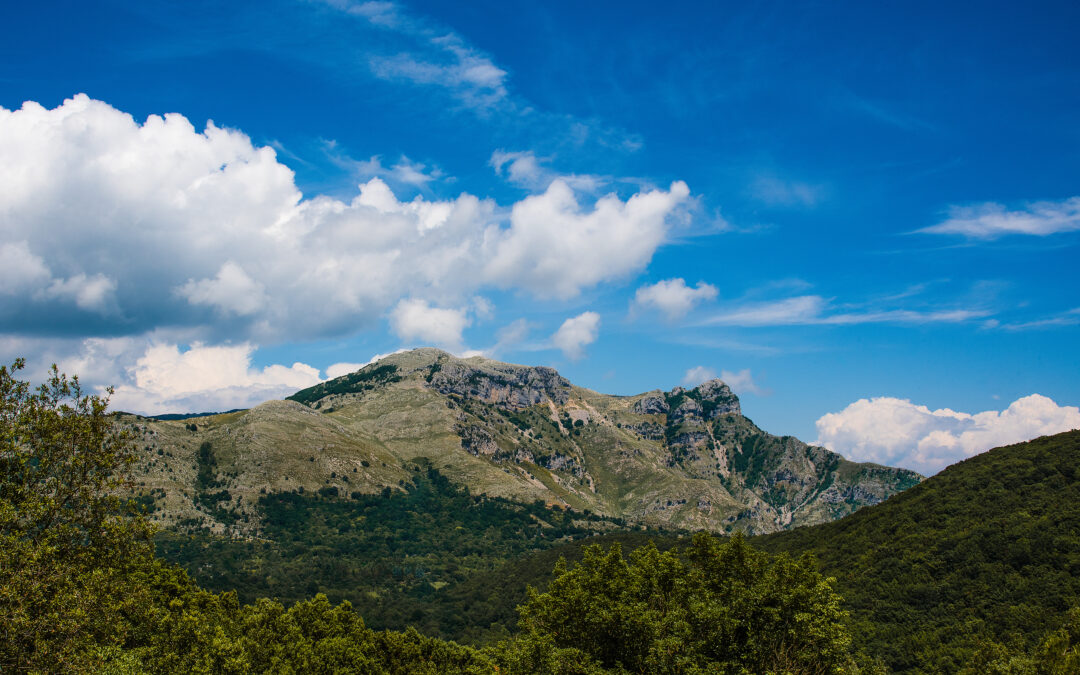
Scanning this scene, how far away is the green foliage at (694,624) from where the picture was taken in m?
37.9

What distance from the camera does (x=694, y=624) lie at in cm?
3966

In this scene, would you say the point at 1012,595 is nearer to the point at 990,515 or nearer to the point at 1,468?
the point at 990,515

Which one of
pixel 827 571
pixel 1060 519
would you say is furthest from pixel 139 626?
pixel 1060 519

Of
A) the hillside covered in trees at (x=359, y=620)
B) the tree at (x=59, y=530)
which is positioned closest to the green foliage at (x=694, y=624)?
the hillside covered in trees at (x=359, y=620)

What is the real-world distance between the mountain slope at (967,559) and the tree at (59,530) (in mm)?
101297

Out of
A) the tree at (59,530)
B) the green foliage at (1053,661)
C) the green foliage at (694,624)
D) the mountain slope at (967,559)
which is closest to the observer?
the tree at (59,530)

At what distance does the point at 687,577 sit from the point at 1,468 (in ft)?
146

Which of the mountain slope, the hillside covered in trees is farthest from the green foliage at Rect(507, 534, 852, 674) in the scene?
the mountain slope

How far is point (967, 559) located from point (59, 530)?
145 meters

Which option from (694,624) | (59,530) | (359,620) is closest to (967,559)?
(694,624)

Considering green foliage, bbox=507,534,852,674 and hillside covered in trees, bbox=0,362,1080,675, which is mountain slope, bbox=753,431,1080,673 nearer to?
hillside covered in trees, bbox=0,362,1080,675

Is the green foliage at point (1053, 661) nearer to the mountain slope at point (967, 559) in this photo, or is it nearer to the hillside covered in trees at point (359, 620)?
the hillside covered in trees at point (359, 620)

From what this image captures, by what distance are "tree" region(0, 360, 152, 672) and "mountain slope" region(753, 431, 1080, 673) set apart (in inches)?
3988

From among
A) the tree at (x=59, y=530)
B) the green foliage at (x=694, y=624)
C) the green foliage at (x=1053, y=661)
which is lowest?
the green foliage at (x=1053, y=661)
